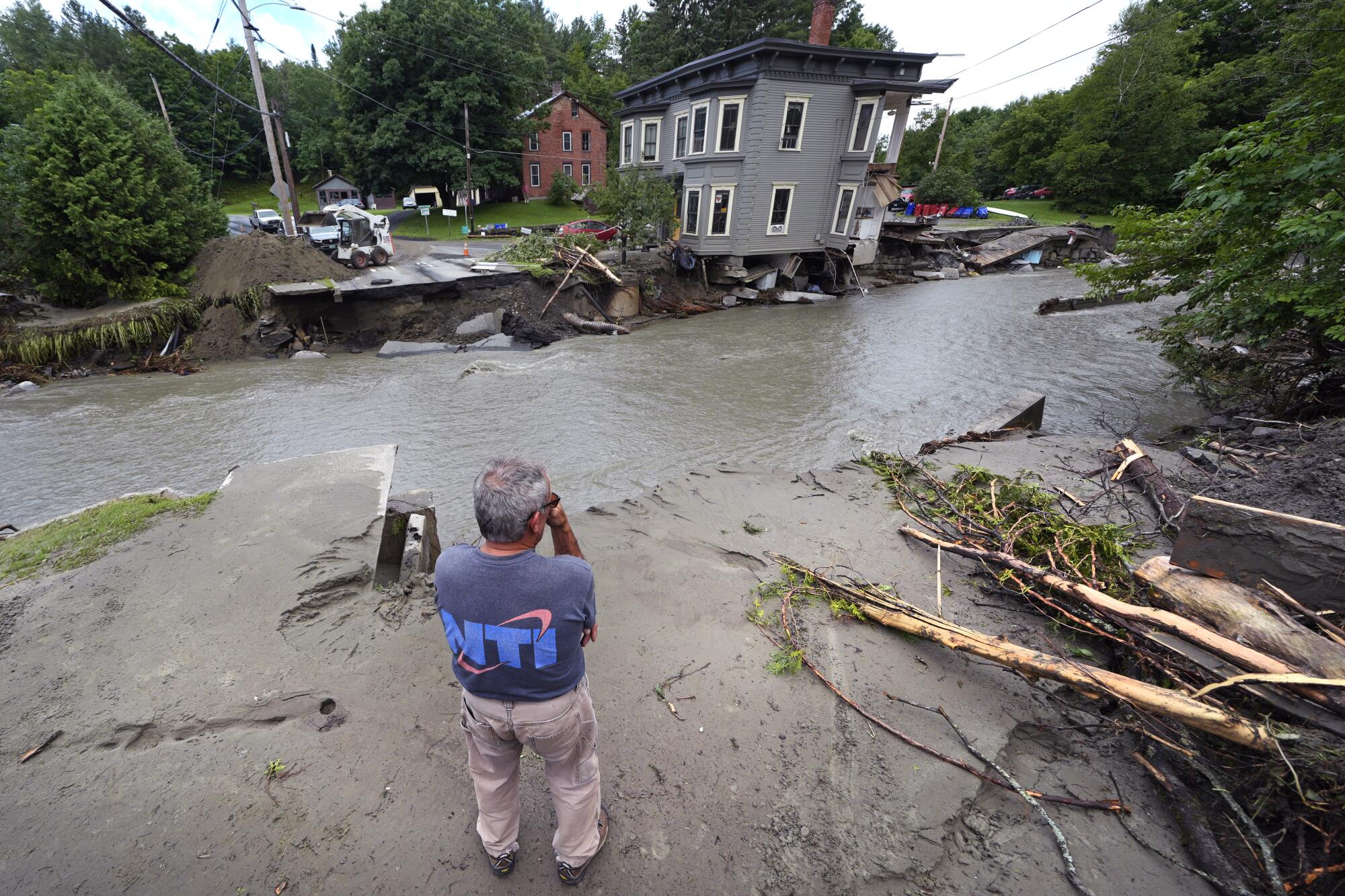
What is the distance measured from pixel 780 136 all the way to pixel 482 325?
14.8 meters

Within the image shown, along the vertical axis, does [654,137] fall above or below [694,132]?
above

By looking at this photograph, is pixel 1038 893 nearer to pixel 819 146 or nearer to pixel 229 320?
pixel 229 320

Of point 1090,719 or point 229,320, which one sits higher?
point 1090,719

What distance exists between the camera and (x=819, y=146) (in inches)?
894

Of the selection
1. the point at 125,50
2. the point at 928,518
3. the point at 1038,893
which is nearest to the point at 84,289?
the point at 928,518

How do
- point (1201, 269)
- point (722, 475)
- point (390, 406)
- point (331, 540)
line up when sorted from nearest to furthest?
point (331, 540), point (722, 475), point (1201, 269), point (390, 406)

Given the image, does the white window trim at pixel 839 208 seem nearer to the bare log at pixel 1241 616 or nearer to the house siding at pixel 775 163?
the house siding at pixel 775 163

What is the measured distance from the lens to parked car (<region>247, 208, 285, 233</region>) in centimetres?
2562

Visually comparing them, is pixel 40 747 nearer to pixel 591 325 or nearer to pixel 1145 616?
pixel 1145 616

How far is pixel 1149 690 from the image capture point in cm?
283

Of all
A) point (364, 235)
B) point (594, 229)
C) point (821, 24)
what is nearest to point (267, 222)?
point (364, 235)

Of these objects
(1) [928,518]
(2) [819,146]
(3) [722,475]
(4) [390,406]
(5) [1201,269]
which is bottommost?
(4) [390,406]

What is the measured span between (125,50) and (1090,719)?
3270 inches

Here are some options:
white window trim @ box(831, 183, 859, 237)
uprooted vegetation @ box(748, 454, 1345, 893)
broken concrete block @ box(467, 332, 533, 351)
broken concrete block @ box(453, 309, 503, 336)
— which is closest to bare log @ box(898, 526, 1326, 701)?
uprooted vegetation @ box(748, 454, 1345, 893)
